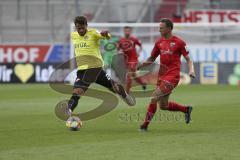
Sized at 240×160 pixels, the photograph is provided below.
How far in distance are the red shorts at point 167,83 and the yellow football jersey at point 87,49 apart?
1.66m

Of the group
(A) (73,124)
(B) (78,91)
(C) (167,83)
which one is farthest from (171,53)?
(A) (73,124)

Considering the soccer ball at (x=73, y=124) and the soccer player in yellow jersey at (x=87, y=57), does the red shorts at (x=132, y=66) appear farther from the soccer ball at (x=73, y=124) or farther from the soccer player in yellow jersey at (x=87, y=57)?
the soccer ball at (x=73, y=124)

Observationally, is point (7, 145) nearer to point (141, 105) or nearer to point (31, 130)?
point (31, 130)

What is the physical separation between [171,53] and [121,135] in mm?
1939

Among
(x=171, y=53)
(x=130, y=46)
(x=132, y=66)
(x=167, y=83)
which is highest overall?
(x=171, y=53)

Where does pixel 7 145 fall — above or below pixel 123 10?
below

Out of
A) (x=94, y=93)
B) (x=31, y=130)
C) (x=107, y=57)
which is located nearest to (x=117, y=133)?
(x=31, y=130)

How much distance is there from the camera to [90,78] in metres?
14.6

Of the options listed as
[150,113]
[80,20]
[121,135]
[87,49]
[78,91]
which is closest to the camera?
[121,135]

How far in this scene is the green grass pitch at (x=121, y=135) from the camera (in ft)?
34.1

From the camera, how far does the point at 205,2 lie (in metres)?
38.2

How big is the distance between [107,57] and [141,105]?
10763mm

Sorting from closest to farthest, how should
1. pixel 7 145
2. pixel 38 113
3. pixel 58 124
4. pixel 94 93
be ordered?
pixel 7 145
pixel 58 124
pixel 38 113
pixel 94 93

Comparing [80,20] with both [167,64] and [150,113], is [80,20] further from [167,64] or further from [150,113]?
[150,113]
